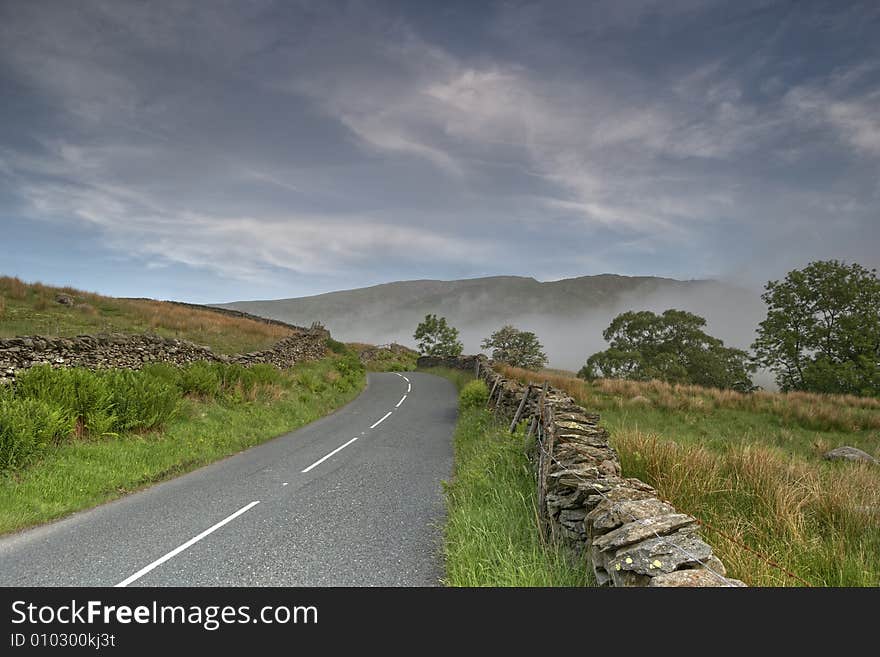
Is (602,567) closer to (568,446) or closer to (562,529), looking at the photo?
(562,529)

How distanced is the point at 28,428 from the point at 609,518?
434 inches

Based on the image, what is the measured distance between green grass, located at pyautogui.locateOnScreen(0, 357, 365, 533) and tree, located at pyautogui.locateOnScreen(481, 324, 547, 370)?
4157 centimetres

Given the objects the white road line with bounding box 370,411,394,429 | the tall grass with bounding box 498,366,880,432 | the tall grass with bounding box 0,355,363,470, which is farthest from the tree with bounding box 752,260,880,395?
the tall grass with bounding box 0,355,363,470

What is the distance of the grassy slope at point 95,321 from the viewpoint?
61.2 ft

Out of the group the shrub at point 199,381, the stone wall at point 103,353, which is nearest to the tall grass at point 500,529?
the shrub at point 199,381

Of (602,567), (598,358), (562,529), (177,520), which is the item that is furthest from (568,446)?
(598,358)

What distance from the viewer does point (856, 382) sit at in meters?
32.3

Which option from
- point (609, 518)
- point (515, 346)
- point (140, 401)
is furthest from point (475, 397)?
point (515, 346)

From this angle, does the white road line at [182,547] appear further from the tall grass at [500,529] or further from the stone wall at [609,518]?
the stone wall at [609,518]

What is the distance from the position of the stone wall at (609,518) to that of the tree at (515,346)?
5142 cm

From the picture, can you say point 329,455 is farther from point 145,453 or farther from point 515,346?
point 515,346

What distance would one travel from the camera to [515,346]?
62000 millimetres

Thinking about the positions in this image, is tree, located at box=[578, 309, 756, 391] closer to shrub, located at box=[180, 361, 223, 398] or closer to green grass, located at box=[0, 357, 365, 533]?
green grass, located at box=[0, 357, 365, 533]
